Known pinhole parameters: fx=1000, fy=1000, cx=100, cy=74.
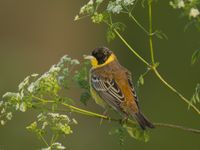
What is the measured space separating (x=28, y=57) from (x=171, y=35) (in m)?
4.85

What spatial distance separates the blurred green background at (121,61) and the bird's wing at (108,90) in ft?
6.53

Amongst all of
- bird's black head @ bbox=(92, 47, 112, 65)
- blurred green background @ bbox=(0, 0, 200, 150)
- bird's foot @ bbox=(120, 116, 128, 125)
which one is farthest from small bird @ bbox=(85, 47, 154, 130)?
blurred green background @ bbox=(0, 0, 200, 150)

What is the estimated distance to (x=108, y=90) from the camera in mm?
9102

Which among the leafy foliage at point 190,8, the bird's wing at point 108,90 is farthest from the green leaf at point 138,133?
the leafy foliage at point 190,8

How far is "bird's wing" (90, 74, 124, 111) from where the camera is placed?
884cm

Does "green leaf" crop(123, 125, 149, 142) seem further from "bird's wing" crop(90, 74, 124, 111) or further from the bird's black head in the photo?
the bird's black head

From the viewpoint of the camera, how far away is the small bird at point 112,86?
878 centimetres

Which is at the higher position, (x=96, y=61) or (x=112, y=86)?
(x=96, y=61)

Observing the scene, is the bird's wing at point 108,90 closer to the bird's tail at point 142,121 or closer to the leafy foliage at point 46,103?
the bird's tail at point 142,121

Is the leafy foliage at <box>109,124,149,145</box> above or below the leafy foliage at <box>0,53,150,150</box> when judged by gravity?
below

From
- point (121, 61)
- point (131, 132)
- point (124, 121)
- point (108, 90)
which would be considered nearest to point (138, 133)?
point (131, 132)

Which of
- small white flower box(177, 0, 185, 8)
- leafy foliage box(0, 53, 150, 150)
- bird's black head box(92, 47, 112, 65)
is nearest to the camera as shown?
small white flower box(177, 0, 185, 8)

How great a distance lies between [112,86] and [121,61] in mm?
8152

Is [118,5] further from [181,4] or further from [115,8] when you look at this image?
[181,4]
